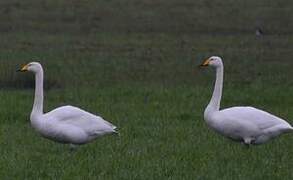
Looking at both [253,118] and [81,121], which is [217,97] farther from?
[81,121]

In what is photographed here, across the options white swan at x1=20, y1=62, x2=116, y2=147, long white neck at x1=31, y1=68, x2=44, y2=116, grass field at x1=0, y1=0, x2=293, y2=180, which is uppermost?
long white neck at x1=31, y1=68, x2=44, y2=116

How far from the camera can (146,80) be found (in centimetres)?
2264

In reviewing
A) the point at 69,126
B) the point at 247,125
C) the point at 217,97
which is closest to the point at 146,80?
the point at 217,97

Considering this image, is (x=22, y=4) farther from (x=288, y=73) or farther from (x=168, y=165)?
(x=168, y=165)

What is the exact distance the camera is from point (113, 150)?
11.8 meters

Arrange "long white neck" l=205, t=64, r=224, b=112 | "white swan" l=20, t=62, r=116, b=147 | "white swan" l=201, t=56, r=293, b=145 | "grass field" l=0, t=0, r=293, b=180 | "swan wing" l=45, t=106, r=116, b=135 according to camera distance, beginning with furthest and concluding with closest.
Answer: "long white neck" l=205, t=64, r=224, b=112 < "white swan" l=201, t=56, r=293, b=145 < "swan wing" l=45, t=106, r=116, b=135 < "white swan" l=20, t=62, r=116, b=147 < "grass field" l=0, t=0, r=293, b=180

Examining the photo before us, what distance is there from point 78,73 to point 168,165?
12.8 m

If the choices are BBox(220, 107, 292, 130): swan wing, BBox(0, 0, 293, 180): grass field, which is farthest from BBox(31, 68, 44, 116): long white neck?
BBox(220, 107, 292, 130): swan wing

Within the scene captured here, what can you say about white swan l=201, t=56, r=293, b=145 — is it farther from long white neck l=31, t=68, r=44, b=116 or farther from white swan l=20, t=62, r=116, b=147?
long white neck l=31, t=68, r=44, b=116

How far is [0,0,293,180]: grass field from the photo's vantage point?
10.7 metres

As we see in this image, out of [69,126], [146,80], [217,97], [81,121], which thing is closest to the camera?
[69,126]

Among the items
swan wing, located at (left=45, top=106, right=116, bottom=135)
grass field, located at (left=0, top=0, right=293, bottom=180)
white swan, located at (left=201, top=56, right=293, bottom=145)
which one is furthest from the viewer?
white swan, located at (left=201, top=56, right=293, bottom=145)

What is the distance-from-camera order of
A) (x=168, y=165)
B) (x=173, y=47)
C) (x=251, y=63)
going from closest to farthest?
(x=168, y=165) → (x=251, y=63) → (x=173, y=47)

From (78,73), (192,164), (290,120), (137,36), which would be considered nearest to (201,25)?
(137,36)
